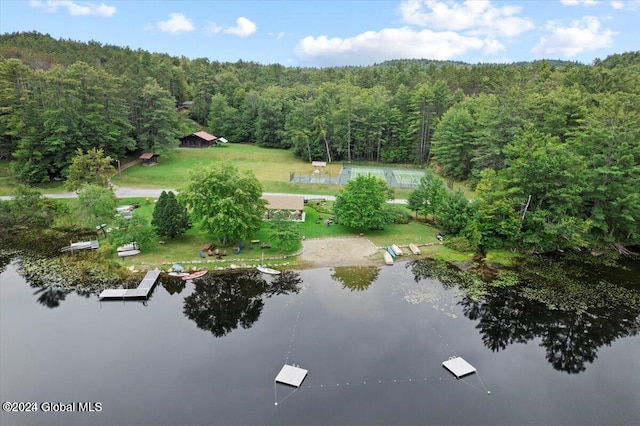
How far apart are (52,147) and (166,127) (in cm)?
1632

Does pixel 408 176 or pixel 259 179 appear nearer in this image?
pixel 259 179

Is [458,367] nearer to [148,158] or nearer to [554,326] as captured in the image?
[554,326]

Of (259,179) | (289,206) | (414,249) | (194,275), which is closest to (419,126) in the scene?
(259,179)

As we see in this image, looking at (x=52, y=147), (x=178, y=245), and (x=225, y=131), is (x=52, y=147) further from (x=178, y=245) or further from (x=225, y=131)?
(x=225, y=131)

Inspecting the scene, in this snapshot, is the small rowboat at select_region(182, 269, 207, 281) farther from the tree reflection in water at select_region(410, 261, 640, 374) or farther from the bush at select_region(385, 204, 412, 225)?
the bush at select_region(385, 204, 412, 225)

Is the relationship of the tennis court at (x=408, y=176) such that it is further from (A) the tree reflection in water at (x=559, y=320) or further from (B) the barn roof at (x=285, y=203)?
(A) the tree reflection in water at (x=559, y=320)

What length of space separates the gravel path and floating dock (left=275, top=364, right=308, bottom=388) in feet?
41.0

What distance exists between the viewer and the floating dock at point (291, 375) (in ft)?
63.5

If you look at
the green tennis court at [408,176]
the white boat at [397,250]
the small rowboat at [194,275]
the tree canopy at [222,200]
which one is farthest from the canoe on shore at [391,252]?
the green tennis court at [408,176]

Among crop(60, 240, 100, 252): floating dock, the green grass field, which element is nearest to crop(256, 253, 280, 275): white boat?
the green grass field

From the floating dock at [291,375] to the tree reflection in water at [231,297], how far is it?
504 centimetres

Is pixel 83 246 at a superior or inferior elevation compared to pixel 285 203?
inferior

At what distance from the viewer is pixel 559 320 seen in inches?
1008

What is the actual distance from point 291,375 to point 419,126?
55231 millimetres
